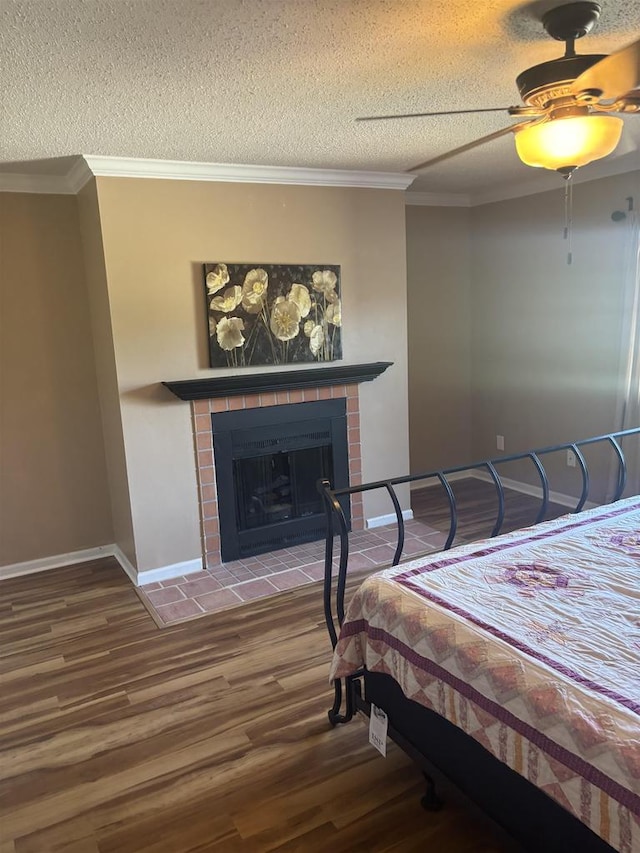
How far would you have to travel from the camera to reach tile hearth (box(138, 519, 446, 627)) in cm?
342

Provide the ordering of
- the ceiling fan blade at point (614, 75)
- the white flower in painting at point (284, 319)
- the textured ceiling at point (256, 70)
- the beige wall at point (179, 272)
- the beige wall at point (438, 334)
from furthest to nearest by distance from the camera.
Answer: the beige wall at point (438, 334), the white flower in painting at point (284, 319), the beige wall at point (179, 272), the textured ceiling at point (256, 70), the ceiling fan blade at point (614, 75)

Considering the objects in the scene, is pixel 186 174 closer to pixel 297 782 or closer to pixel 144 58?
pixel 144 58

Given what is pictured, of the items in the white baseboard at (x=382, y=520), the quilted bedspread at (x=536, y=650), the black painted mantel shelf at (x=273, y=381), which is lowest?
the white baseboard at (x=382, y=520)

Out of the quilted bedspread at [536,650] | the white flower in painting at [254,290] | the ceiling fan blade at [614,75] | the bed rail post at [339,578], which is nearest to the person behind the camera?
the quilted bedspread at [536,650]

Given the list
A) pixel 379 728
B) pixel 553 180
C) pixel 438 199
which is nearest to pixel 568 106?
pixel 379 728

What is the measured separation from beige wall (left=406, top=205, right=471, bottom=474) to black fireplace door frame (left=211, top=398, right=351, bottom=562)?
123cm

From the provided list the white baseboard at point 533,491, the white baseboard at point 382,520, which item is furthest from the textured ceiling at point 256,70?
the white baseboard at point 533,491

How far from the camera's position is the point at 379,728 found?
2.02 m

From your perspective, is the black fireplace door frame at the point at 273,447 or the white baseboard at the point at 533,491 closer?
the black fireplace door frame at the point at 273,447

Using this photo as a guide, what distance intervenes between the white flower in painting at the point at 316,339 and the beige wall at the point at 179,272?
21 centimetres

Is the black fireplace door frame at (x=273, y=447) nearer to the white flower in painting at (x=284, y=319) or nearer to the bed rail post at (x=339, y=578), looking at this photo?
the white flower in painting at (x=284, y=319)

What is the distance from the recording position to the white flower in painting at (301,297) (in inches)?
154

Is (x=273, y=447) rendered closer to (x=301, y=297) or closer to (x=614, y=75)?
(x=301, y=297)

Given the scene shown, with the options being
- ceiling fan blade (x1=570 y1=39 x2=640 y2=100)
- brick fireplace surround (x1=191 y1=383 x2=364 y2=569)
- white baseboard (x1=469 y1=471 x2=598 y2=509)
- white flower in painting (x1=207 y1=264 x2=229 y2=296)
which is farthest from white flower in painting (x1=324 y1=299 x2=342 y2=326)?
ceiling fan blade (x1=570 y1=39 x2=640 y2=100)
